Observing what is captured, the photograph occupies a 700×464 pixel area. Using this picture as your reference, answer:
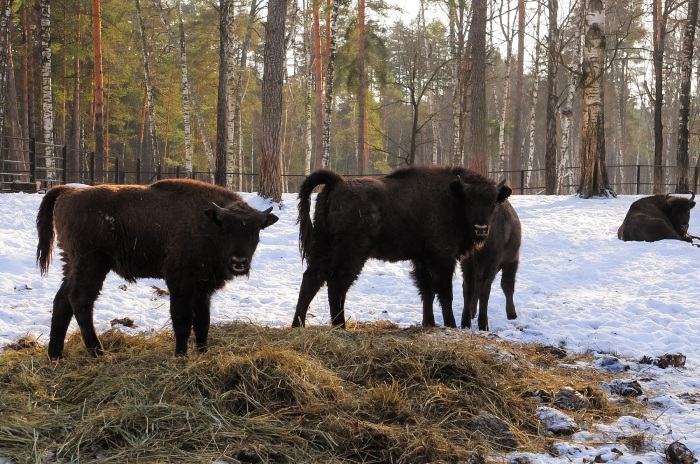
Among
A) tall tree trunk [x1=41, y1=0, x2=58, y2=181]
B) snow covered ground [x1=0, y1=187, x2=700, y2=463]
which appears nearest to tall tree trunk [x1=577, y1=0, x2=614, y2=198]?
snow covered ground [x1=0, y1=187, x2=700, y2=463]

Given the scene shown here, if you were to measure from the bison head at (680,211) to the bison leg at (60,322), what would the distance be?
12699 millimetres

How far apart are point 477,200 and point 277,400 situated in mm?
4033

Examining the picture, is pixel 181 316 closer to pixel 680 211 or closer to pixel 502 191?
pixel 502 191

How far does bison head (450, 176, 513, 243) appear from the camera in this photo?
302 inches

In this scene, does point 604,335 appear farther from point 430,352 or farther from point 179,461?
point 179,461

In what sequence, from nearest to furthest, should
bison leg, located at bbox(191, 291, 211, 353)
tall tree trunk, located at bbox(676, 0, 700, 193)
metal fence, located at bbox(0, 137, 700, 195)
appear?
bison leg, located at bbox(191, 291, 211, 353)
metal fence, located at bbox(0, 137, 700, 195)
tall tree trunk, located at bbox(676, 0, 700, 193)

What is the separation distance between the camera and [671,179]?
55.1 meters

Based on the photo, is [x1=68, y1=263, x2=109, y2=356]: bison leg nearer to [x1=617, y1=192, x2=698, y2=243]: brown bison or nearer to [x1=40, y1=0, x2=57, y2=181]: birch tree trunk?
[x1=617, y1=192, x2=698, y2=243]: brown bison

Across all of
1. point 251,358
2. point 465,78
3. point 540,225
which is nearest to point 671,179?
point 465,78

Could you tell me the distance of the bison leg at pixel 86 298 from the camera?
5.95 m

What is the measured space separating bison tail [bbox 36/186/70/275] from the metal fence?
12641 millimetres

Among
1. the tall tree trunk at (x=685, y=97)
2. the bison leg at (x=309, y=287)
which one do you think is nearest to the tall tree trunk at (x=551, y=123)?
the tall tree trunk at (x=685, y=97)

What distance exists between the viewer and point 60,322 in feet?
19.7

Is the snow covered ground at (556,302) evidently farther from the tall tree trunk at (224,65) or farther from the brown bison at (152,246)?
the tall tree trunk at (224,65)
